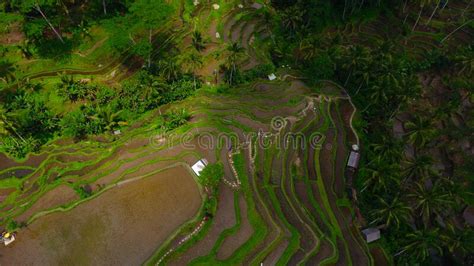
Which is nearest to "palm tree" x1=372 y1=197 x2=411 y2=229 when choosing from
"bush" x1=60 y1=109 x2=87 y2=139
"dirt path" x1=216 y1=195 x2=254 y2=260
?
"dirt path" x1=216 y1=195 x2=254 y2=260

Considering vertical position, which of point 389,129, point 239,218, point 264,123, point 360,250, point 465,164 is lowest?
point 465,164

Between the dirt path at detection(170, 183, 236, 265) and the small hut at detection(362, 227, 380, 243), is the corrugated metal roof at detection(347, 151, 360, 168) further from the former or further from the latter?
the dirt path at detection(170, 183, 236, 265)

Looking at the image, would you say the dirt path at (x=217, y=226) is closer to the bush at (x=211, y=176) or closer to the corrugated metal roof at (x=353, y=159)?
the bush at (x=211, y=176)

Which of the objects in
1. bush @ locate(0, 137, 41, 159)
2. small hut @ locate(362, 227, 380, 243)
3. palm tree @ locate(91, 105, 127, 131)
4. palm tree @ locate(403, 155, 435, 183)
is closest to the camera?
small hut @ locate(362, 227, 380, 243)

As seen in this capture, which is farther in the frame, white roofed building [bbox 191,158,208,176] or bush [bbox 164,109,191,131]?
bush [bbox 164,109,191,131]

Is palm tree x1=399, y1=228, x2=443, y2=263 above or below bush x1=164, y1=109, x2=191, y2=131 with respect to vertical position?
below

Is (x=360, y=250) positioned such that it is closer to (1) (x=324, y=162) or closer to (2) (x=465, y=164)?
(1) (x=324, y=162)

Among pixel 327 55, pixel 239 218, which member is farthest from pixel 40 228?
pixel 327 55

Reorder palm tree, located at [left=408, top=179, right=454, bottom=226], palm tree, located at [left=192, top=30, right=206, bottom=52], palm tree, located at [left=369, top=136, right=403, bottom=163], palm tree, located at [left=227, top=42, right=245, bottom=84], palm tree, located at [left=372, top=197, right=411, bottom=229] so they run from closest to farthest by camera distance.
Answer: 1. palm tree, located at [left=372, top=197, right=411, bottom=229]
2. palm tree, located at [left=408, top=179, right=454, bottom=226]
3. palm tree, located at [left=369, top=136, right=403, bottom=163]
4. palm tree, located at [left=227, top=42, right=245, bottom=84]
5. palm tree, located at [left=192, top=30, right=206, bottom=52]
